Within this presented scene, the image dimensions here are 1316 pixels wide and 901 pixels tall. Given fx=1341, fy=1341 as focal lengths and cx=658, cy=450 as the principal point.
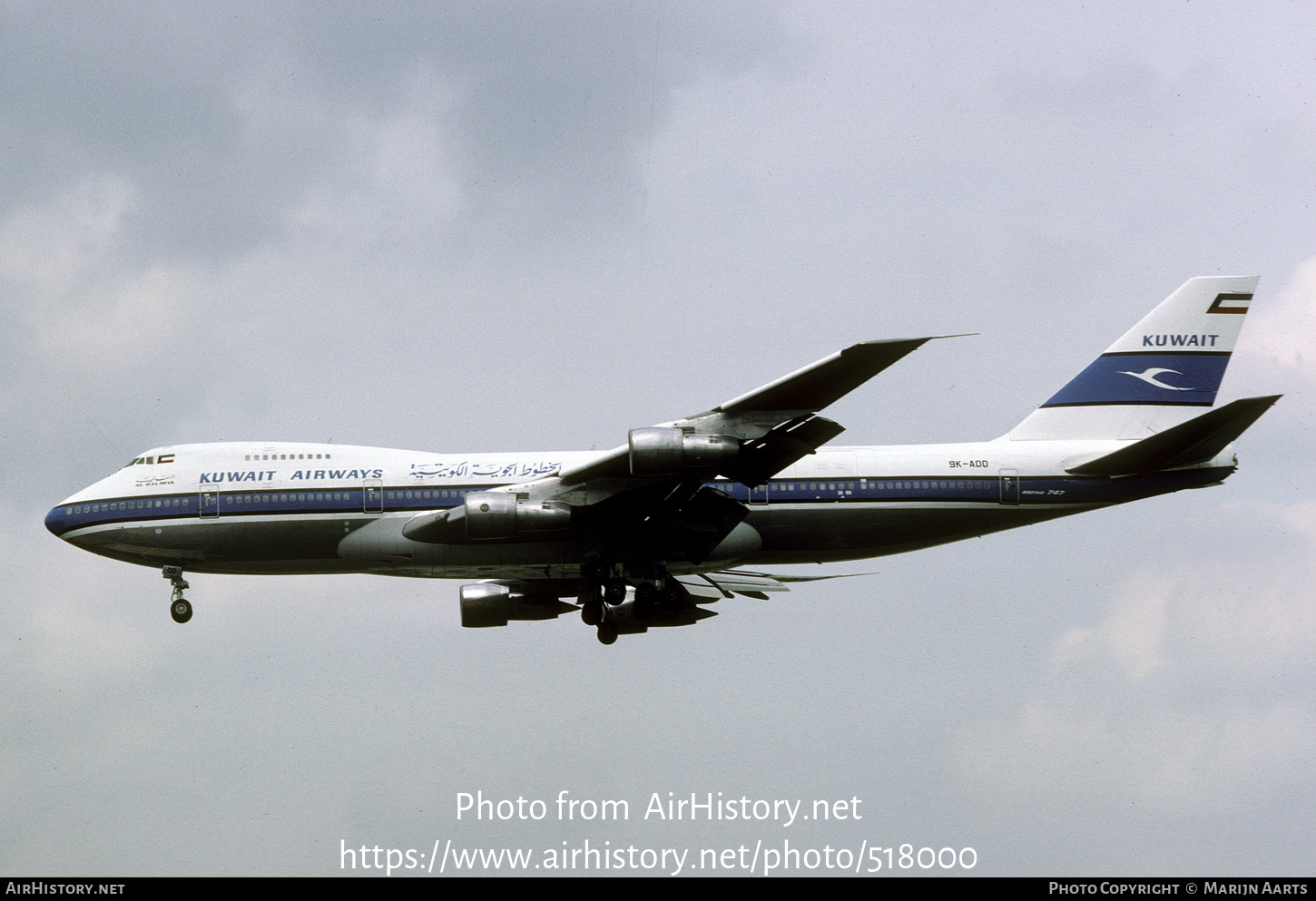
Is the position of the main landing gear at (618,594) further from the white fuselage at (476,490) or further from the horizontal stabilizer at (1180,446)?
the horizontal stabilizer at (1180,446)

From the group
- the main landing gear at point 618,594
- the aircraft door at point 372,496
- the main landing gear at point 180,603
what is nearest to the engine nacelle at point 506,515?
A: the main landing gear at point 618,594

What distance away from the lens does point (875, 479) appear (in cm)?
3225

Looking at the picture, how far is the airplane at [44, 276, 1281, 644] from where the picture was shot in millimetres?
30766

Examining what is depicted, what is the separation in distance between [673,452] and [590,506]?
3.81 metres

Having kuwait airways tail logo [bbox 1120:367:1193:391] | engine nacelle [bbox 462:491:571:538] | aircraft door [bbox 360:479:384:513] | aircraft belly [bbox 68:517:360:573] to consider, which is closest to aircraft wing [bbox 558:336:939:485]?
engine nacelle [bbox 462:491:571:538]

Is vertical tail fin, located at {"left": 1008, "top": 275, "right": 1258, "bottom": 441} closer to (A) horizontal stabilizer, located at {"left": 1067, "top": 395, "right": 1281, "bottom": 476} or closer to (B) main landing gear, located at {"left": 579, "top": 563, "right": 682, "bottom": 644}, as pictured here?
(A) horizontal stabilizer, located at {"left": 1067, "top": 395, "right": 1281, "bottom": 476}

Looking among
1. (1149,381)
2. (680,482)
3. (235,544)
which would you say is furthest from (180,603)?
(1149,381)

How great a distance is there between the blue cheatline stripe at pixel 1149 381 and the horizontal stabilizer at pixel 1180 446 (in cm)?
375

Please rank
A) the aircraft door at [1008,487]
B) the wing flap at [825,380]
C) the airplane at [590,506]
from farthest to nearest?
the aircraft door at [1008,487] → the airplane at [590,506] → the wing flap at [825,380]

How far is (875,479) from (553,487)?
25.6 ft

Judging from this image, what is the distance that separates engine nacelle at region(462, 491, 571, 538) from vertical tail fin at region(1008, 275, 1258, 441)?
13.0 m

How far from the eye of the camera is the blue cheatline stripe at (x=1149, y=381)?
3597cm
